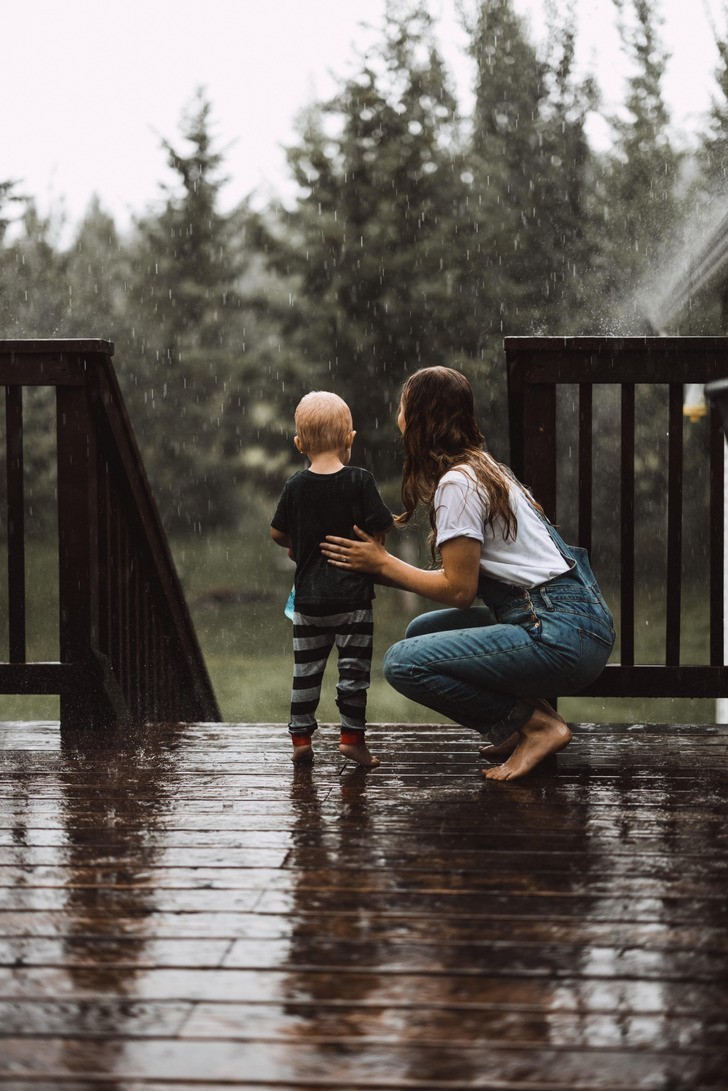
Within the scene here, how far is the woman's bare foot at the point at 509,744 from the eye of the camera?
2781mm

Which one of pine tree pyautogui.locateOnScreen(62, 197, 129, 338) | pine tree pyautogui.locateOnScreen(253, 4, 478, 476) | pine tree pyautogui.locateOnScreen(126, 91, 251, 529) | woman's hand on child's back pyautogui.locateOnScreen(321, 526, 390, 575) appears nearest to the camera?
woman's hand on child's back pyautogui.locateOnScreen(321, 526, 390, 575)

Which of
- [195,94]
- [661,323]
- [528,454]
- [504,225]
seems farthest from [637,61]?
[528,454]

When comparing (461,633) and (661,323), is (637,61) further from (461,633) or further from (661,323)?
(461,633)

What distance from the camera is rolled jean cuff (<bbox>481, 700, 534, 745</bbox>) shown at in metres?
2.74

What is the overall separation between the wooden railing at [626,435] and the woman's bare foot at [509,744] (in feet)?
0.86

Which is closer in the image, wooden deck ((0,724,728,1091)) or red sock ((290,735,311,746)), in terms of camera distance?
wooden deck ((0,724,728,1091))

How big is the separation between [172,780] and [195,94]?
20.7m

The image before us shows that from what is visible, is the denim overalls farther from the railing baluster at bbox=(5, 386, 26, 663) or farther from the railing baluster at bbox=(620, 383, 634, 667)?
the railing baluster at bbox=(5, 386, 26, 663)

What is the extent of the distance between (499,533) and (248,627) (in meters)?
19.6

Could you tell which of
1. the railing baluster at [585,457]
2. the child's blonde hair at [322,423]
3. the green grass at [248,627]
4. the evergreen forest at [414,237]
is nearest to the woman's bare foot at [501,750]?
the railing baluster at [585,457]

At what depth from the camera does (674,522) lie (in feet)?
10.2

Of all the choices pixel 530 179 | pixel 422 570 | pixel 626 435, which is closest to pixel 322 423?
pixel 422 570

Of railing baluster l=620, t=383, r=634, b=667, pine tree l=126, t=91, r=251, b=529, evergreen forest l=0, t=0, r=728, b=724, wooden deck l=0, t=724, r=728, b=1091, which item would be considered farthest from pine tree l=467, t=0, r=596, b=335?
wooden deck l=0, t=724, r=728, b=1091

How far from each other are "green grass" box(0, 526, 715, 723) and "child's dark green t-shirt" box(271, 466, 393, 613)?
16180mm
